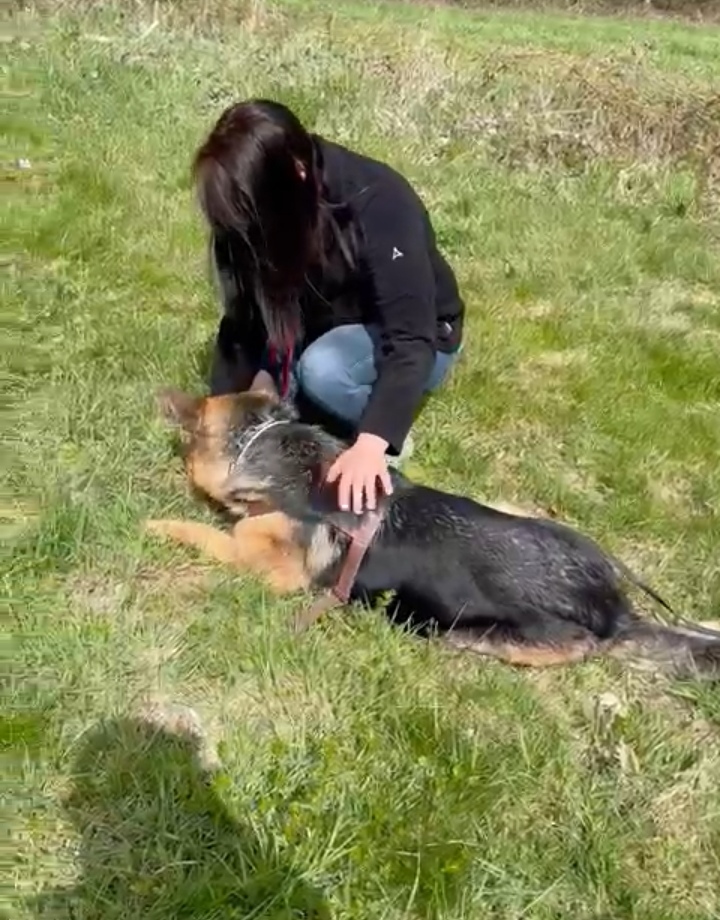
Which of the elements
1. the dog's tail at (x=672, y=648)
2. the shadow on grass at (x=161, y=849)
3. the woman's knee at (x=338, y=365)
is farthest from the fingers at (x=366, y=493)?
the shadow on grass at (x=161, y=849)

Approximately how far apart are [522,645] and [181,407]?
62.2 inches

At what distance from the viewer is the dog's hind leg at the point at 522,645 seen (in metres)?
3.13

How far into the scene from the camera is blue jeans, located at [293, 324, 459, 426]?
3.89 meters

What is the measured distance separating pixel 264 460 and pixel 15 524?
899 millimetres

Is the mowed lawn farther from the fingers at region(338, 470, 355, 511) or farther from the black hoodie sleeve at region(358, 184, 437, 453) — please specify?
the black hoodie sleeve at region(358, 184, 437, 453)

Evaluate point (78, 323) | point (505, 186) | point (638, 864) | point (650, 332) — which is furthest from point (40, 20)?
point (638, 864)

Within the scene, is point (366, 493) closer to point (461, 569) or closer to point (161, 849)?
point (461, 569)

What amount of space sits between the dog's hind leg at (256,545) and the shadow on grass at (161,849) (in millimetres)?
848

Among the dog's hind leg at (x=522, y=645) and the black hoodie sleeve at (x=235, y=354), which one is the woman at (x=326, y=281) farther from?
the dog's hind leg at (x=522, y=645)

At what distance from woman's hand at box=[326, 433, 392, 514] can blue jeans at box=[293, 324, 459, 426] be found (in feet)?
1.75

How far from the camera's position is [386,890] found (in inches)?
88.9

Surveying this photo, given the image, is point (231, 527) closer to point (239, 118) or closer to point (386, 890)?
point (239, 118)

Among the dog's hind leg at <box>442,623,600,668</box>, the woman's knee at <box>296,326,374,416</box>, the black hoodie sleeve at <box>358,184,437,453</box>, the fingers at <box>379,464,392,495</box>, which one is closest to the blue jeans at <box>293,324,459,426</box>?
the woman's knee at <box>296,326,374,416</box>

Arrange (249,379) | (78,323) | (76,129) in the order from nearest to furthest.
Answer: (249,379) < (78,323) < (76,129)
